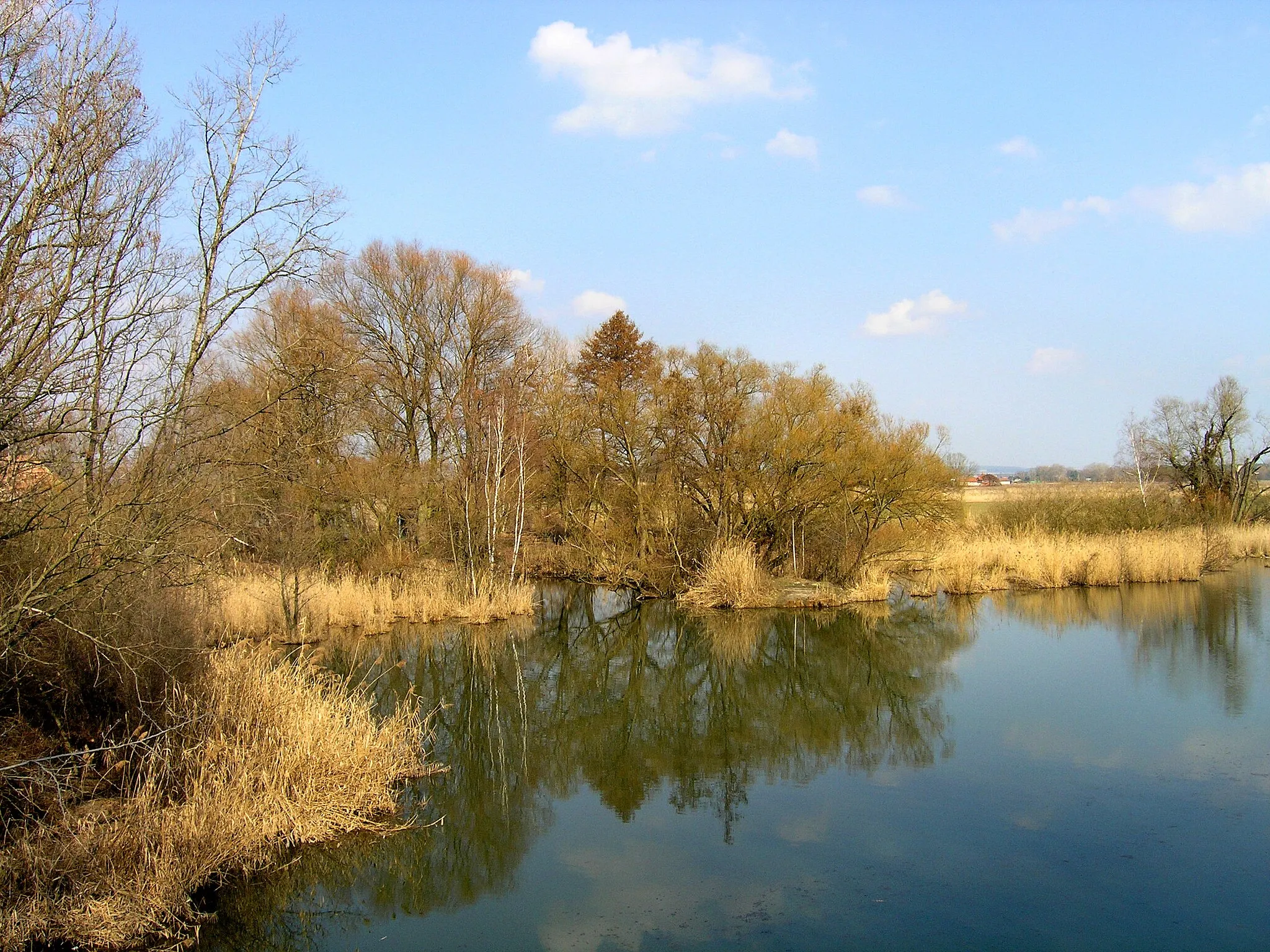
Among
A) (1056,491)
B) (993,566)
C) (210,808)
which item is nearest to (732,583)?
(993,566)

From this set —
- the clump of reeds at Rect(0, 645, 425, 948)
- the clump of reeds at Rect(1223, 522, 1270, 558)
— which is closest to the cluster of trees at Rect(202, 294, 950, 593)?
the clump of reeds at Rect(0, 645, 425, 948)

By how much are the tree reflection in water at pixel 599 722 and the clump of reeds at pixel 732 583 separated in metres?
0.44

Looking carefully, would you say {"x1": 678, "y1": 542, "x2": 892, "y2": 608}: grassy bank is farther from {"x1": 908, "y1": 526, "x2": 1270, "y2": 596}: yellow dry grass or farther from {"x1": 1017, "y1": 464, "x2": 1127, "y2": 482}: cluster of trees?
{"x1": 1017, "y1": 464, "x2": 1127, "y2": 482}: cluster of trees

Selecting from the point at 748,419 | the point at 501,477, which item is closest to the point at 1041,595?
the point at 748,419

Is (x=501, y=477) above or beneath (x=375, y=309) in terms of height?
beneath

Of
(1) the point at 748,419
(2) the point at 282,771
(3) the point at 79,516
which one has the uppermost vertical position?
(1) the point at 748,419

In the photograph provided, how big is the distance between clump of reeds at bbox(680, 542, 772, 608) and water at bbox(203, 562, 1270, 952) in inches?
115

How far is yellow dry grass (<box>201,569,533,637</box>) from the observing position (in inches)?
562

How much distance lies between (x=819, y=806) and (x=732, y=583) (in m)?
9.77

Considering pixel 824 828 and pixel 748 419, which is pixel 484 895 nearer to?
pixel 824 828

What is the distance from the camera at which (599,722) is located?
10633mm

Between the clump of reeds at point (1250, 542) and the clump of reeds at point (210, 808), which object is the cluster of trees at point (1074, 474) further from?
the clump of reeds at point (210, 808)

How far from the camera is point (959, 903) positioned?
227 inches

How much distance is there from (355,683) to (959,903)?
840 centimetres
